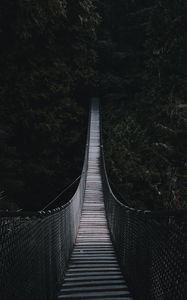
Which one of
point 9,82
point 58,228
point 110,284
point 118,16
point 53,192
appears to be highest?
point 118,16

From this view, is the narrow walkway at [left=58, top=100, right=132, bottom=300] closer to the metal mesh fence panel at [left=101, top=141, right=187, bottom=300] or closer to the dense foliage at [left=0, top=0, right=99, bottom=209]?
the metal mesh fence panel at [left=101, top=141, right=187, bottom=300]

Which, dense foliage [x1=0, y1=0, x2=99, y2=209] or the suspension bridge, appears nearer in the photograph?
the suspension bridge

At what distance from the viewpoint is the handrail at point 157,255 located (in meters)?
3.61

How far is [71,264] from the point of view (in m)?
8.73

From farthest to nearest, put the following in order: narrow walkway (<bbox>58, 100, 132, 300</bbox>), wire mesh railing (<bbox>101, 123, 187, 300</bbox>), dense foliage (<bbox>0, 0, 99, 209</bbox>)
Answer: dense foliage (<bbox>0, 0, 99, 209</bbox>), narrow walkway (<bbox>58, 100, 132, 300</bbox>), wire mesh railing (<bbox>101, 123, 187, 300</bbox>)

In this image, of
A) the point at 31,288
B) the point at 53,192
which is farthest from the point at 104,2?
the point at 31,288

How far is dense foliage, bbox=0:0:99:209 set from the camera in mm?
11969

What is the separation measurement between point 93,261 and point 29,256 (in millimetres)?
4449

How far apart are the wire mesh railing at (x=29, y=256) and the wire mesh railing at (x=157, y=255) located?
920 mm

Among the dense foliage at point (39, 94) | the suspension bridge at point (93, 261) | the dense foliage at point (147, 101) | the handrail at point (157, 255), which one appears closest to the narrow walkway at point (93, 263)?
the suspension bridge at point (93, 261)

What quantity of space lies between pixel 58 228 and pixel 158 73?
24050 mm

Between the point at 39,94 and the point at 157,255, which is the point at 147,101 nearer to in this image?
the point at 39,94

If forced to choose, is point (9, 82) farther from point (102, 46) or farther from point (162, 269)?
point (102, 46)

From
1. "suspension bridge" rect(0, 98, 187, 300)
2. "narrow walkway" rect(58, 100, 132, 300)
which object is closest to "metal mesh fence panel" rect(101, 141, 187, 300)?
"suspension bridge" rect(0, 98, 187, 300)
